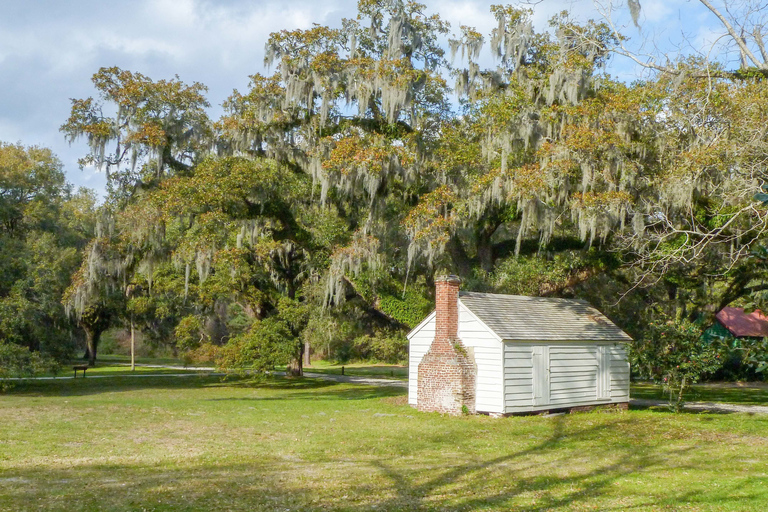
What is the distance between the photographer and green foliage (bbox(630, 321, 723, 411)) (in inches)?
633

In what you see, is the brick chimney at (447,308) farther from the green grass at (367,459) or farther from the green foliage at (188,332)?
the green foliage at (188,332)

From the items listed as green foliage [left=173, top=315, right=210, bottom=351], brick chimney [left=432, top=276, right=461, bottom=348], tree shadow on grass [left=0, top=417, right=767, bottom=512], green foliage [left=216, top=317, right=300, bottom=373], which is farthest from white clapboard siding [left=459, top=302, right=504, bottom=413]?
green foliage [left=173, top=315, right=210, bottom=351]

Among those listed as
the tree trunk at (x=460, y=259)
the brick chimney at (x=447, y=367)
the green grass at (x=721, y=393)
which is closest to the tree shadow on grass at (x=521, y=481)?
the brick chimney at (x=447, y=367)

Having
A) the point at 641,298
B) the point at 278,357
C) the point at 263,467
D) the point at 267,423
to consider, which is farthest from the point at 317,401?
the point at 641,298

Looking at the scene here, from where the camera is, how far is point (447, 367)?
16219 millimetres

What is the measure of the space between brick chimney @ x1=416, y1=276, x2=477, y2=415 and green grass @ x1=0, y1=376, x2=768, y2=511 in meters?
0.54

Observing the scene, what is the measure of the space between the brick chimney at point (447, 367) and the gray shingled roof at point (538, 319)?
20.3 inches

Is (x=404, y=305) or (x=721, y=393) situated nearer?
(x=404, y=305)

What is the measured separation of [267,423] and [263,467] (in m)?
5.29

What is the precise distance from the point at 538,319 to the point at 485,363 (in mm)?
2248

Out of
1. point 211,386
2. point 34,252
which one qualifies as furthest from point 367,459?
point 34,252

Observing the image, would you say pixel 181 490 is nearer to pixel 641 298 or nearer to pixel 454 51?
pixel 454 51

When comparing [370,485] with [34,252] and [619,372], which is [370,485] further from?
[34,252]

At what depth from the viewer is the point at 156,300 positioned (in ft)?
104
